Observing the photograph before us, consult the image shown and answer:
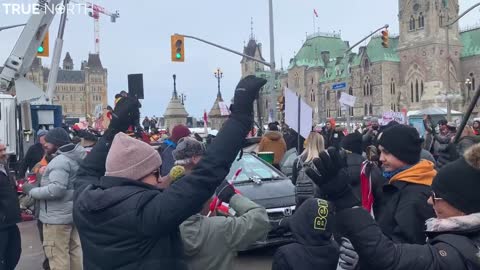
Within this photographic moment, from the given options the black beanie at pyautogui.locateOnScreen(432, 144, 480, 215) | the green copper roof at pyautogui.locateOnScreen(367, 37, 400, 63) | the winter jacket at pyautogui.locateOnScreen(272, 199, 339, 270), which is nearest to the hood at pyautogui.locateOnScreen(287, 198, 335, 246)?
the winter jacket at pyautogui.locateOnScreen(272, 199, 339, 270)

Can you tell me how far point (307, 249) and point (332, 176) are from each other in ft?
4.71

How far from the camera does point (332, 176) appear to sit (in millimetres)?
2252

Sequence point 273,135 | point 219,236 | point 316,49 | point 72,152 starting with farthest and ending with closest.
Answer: point 316,49 → point 273,135 → point 72,152 → point 219,236

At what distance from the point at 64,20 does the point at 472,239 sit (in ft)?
51.4

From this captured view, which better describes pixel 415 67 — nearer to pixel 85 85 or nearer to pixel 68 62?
pixel 85 85

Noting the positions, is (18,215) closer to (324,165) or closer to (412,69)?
(324,165)

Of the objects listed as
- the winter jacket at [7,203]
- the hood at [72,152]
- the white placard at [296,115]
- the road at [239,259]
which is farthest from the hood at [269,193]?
the winter jacket at [7,203]

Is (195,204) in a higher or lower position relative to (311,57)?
lower

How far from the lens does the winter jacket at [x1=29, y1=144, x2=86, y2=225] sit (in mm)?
5965

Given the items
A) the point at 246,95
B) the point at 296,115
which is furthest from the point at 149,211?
the point at 296,115

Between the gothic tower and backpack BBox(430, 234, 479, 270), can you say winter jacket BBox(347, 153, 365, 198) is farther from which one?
the gothic tower

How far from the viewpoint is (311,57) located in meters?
108

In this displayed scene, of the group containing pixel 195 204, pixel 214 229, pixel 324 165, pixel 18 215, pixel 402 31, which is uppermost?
pixel 402 31

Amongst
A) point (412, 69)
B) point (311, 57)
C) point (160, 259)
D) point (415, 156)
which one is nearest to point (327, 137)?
point (415, 156)
